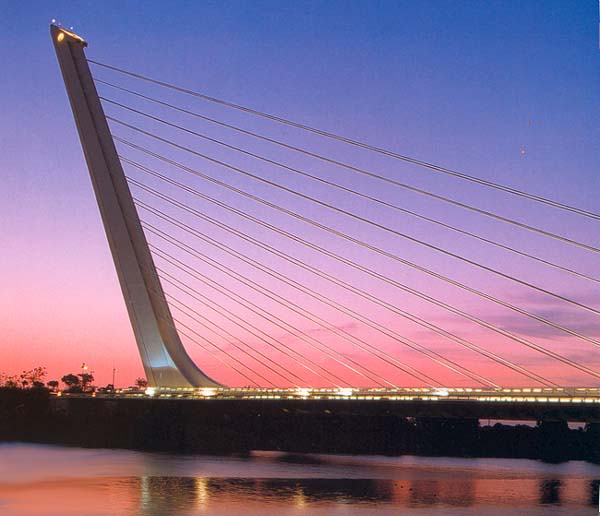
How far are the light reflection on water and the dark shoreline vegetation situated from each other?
3.96m

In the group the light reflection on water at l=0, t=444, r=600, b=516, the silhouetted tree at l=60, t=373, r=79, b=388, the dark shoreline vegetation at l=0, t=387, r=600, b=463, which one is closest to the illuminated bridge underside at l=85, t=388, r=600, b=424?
the dark shoreline vegetation at l=0, t=387, r=600, b=463

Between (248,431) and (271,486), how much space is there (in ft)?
85.5

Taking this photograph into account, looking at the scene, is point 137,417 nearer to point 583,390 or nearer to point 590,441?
point 583,390

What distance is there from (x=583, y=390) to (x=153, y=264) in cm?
1855

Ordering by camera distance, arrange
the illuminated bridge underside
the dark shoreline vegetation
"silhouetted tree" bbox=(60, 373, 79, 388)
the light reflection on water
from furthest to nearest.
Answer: "silhouetted tree" bbox=(60, 373, 79, 388), the dark shoreline vegetation, the illuminated bridge underside, the light reflection on water

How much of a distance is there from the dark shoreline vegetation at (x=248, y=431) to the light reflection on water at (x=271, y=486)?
396cm

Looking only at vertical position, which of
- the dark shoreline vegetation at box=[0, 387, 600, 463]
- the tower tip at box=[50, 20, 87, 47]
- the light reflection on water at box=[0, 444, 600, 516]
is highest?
the tower tip at box=[50, 20, 87, 47]

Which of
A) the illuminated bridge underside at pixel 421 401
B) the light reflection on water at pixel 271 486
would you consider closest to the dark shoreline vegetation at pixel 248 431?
the illuminated bridge underside at pixel 421 401

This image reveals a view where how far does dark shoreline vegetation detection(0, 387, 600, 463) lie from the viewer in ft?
170

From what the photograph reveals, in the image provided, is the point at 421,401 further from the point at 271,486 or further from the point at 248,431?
the point at 248,431

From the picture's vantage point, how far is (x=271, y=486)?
33.6m

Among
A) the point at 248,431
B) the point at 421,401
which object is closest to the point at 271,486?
the point at 421,401

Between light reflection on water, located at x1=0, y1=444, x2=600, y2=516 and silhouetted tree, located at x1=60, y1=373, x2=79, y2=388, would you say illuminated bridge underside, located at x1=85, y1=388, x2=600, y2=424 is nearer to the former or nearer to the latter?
light reflection on water, located at x1=0, y1=444, x2=600, y2=516

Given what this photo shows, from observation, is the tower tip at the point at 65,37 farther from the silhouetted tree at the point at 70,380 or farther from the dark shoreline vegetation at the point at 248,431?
the silhouetted tree at the point at 70,380
